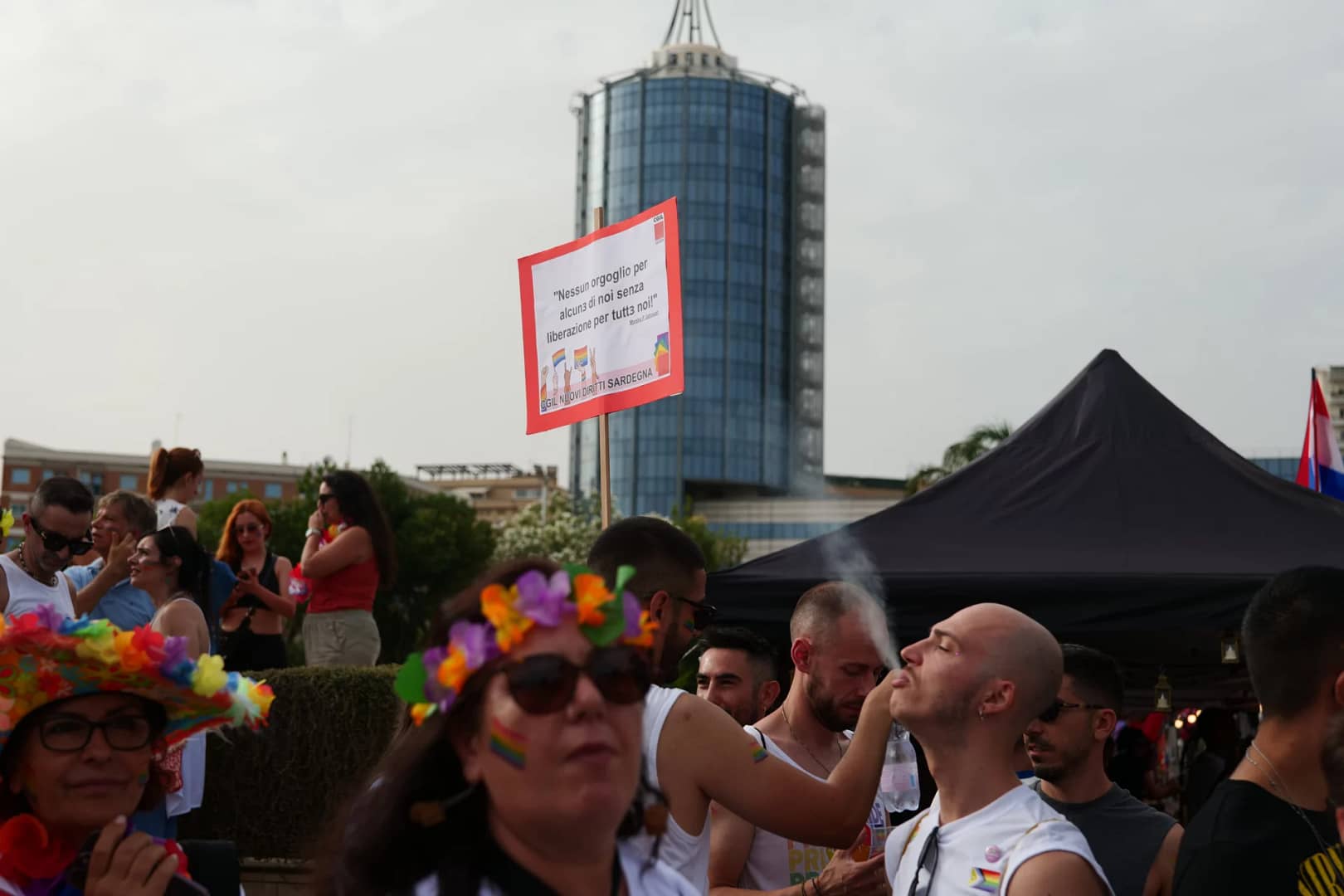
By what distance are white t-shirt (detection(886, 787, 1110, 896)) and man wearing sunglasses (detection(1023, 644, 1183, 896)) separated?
1005mm

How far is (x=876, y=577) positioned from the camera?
7.03 metres

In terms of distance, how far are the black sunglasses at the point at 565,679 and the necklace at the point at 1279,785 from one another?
5.56ft

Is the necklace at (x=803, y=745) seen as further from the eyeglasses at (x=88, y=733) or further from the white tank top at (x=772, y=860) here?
the eyeglasses at (x=88, y=733)

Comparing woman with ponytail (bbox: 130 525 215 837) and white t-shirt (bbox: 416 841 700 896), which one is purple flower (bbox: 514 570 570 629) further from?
woman with ponytail (bbox: 130 525 215 837)

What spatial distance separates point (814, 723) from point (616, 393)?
3.12 metres

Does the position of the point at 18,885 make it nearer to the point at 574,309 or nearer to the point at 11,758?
the point at 11,758

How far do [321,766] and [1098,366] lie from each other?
4.88 m

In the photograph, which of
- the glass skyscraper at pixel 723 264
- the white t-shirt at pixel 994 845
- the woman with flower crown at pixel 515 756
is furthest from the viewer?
the glass skyscraper at pixel 723 264

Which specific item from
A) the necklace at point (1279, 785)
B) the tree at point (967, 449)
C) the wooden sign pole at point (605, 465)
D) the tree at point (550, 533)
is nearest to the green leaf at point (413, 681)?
the necklace at point (1279, 785)

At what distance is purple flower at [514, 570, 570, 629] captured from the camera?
218 cm

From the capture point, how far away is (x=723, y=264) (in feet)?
368

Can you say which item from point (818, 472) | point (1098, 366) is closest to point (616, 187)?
point (818, 472)

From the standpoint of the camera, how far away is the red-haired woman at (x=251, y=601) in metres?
7.90

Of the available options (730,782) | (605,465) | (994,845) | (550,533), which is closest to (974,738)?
(994,845)
